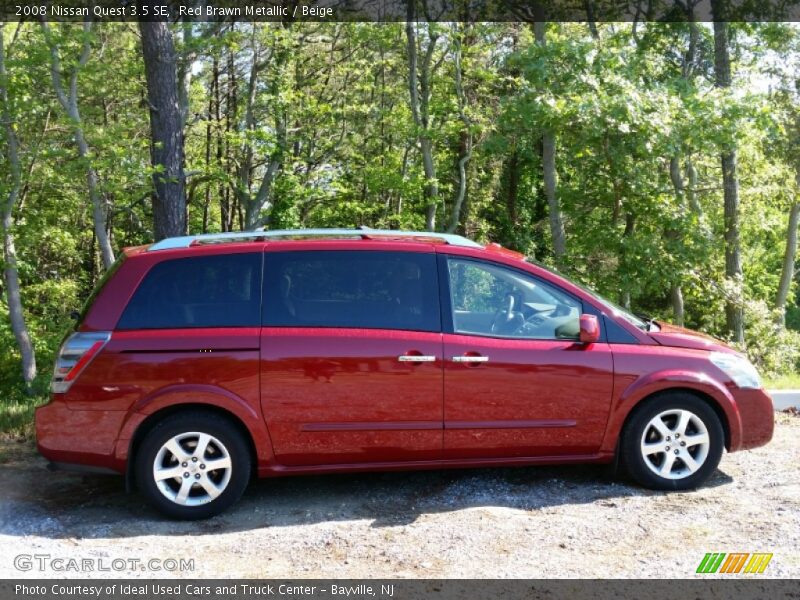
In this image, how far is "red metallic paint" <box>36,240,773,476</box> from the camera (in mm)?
5070

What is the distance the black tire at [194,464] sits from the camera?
5047 millimetres

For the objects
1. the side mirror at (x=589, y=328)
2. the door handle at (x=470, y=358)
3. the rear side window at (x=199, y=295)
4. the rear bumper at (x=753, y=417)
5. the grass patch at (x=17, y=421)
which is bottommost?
the grass patch at (x=17, y=421)

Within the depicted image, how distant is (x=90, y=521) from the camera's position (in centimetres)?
504

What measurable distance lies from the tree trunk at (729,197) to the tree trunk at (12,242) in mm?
13619

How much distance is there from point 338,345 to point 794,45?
20051 millimetres

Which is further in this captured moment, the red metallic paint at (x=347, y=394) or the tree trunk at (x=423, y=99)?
the tree trunk at (x=423, y=99)

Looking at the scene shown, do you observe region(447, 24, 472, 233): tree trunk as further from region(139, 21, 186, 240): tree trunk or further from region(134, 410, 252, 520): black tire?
region(134, 410, 252, 520): black tire

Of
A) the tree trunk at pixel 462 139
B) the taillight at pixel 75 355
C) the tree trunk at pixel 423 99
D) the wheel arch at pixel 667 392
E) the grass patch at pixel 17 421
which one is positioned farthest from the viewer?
the tree trunk at pixel 462 139

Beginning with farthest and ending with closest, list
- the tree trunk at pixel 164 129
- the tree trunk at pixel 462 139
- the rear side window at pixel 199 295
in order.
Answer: the tree trunk at pixel 462 139 < the tree trunk at pixel 164 129 < the rear side window at pixel 199 295

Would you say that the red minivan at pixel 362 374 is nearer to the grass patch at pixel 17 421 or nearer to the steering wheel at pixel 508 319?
the steering wheel at pixel 508 319

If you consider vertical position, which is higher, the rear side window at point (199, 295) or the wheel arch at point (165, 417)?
the rear side window at point (199, 295)

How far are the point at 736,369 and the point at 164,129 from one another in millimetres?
7435

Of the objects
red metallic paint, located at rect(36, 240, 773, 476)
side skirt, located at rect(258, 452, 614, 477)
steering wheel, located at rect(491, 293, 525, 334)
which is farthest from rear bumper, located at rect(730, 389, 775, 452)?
steering wheel, located at rect(491, 293, 525, 334)

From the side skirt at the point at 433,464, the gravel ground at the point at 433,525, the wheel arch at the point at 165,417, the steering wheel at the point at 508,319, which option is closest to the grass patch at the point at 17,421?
the gravel ground at the point at 433,525
